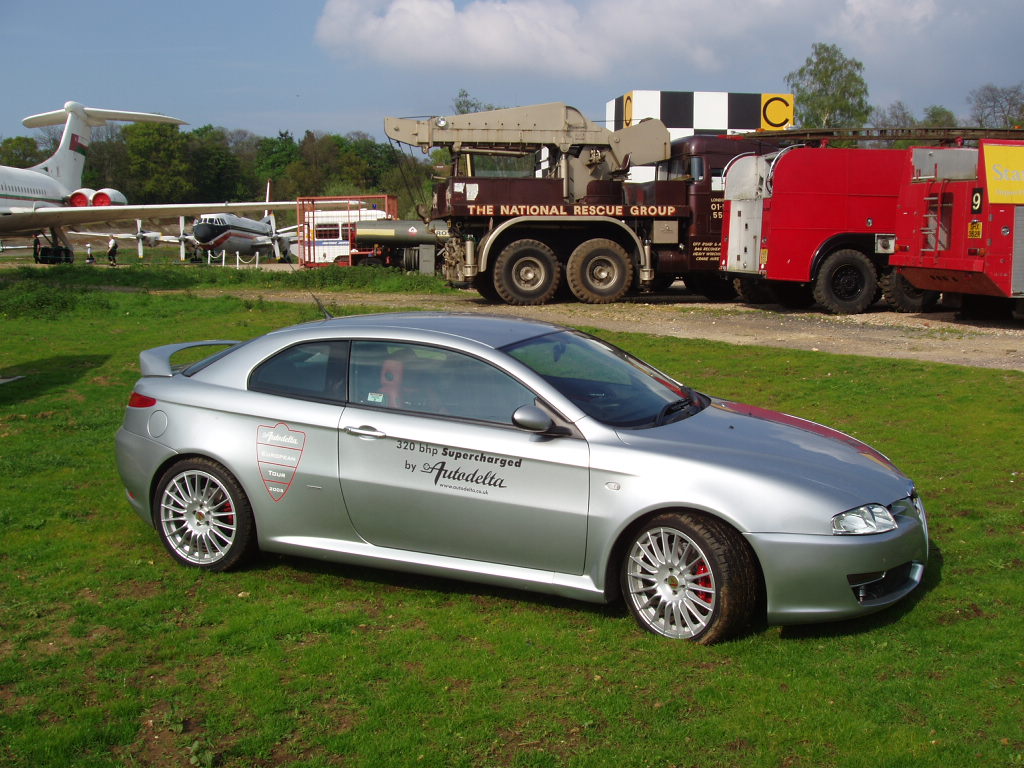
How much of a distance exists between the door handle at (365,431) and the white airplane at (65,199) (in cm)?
3046

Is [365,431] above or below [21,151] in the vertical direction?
below

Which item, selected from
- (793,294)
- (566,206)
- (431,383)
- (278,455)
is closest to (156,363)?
(278,455)

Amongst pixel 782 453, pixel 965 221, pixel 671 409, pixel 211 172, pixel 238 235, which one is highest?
pixel 211 172

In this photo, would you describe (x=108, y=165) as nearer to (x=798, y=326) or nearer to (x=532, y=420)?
(x=798, y=326)

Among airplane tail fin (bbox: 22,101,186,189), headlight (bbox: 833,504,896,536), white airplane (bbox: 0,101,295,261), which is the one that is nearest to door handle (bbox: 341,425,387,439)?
headlight (bbox: 833,504,896,536)

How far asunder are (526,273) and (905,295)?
690 centimetres

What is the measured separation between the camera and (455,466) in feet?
15.8

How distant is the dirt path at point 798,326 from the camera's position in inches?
512

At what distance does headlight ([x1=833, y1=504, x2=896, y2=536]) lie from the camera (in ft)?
14.2

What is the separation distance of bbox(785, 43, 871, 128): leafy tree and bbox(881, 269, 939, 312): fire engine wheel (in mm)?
43700

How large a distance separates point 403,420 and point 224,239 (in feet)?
156

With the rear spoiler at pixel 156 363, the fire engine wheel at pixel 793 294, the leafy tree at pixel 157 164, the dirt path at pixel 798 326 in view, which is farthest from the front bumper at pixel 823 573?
the leafy tree at pixel 157 164

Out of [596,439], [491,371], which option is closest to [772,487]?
[596,439]

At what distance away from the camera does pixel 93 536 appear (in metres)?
5.95
